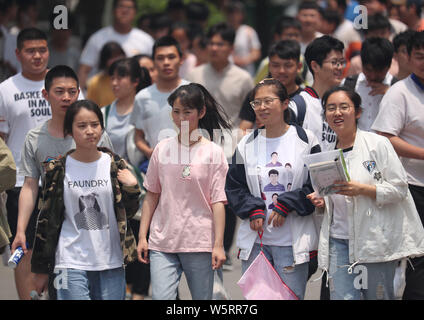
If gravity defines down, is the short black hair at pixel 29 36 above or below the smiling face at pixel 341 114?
above

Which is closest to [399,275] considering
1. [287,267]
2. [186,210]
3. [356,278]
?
[356,278]

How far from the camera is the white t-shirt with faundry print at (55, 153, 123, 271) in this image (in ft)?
18.4

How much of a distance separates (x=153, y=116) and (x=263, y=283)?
222 cm

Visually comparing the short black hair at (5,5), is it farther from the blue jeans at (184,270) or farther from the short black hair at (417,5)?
the blue jeans at (184,270)

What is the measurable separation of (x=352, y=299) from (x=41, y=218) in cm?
210

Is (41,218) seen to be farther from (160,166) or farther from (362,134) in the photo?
(362,134)

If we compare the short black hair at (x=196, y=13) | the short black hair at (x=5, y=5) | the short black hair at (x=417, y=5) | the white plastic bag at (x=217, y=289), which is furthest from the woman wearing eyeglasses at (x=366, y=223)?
the short black hair at (x=5, y=5)

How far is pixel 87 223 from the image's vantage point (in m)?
5.62

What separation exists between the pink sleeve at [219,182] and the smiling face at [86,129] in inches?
32.5

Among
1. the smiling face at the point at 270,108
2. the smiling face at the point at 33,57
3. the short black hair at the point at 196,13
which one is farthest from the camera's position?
the short black hair at the point at 196,13

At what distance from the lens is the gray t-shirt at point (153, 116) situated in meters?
7.07

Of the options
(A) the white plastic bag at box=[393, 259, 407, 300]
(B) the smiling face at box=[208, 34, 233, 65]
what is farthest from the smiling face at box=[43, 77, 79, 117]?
(B) the smiling face at box=[208, 34, 233, 65]

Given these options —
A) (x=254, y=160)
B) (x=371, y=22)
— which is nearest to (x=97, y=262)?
(x=254, y=160)
